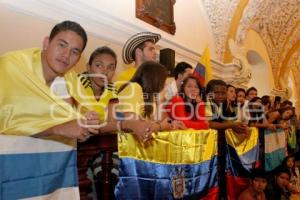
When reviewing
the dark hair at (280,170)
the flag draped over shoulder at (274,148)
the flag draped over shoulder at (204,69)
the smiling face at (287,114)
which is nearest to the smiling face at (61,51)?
the flag draped over shoulder at (204,69)

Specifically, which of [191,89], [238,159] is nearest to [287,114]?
[238,159]

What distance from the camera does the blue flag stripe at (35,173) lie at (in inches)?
46.6

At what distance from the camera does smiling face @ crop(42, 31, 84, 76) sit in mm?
1533

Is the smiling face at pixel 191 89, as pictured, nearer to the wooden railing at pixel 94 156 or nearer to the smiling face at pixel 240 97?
the wooden railing at pixel 94 156

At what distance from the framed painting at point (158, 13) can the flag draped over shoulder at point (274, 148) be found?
63.5 inches

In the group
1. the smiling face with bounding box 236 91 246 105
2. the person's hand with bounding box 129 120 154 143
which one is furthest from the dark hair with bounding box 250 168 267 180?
the person's hand with bounding box 129 120 154 143

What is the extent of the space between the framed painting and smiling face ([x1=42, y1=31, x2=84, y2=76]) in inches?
77.3

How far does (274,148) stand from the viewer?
3775mm

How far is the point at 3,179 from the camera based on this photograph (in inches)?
46.1

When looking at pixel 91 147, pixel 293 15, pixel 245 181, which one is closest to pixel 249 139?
pixel 245 181

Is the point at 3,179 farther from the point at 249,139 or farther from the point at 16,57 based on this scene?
the point at 249,139

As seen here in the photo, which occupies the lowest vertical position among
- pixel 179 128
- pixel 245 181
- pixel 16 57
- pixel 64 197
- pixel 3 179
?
pixel 245 181

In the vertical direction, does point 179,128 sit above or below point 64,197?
above

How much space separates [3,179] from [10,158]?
0.07 metres
